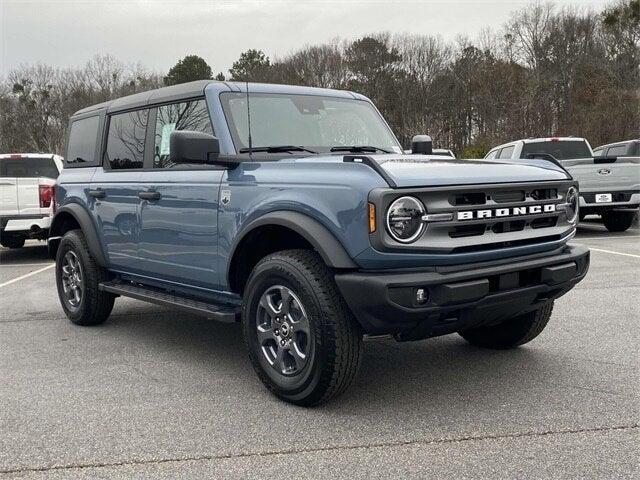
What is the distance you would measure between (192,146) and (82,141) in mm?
2772

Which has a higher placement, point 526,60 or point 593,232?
point 526,60

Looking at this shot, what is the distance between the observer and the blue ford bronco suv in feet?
11.3

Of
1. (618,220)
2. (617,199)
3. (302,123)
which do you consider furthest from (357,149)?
(618,220)

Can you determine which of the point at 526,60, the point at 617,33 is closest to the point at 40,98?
the point at 526,60

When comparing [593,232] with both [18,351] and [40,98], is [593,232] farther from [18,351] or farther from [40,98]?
[40,98]

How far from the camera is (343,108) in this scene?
5305mm

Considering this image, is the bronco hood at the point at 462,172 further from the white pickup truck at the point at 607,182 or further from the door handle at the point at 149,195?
the white pickup truck at the point at 607,182

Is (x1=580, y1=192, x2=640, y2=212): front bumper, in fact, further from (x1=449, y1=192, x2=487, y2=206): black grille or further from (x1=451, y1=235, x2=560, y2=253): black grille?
(x1=449, y1=192, x2=487, y2=206): black grille

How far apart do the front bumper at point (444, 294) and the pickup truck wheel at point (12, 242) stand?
9782 millimetres

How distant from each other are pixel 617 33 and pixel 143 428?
136 ft

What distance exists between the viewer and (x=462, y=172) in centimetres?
372

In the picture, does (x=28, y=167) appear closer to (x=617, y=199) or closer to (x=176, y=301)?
(x=176, y=301)

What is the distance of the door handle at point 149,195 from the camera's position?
4.92 m

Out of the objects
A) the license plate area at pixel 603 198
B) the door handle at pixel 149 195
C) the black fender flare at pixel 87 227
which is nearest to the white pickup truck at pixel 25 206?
the black fender flare at pixel 87 227
